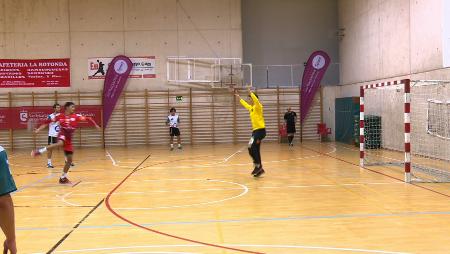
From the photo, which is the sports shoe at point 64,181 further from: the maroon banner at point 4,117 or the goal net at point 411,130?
the maroon banner at point 4,117

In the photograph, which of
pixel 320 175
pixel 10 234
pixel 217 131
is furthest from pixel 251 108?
pixel 217 131

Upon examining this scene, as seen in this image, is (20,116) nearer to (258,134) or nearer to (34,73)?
(34,73)


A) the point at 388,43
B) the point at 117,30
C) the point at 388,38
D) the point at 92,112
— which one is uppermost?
the point at 117,30

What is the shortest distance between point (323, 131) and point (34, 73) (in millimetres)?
16164

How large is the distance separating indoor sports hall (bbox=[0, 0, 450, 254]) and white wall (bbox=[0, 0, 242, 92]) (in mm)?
78

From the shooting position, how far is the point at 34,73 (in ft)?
84.9

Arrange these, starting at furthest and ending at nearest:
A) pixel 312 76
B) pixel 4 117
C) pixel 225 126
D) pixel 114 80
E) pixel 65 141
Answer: pixel 225 126
pixel 312 76
pixel 114 80
pixel 4 117
pixel 65 141

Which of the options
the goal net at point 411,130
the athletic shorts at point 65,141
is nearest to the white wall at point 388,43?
the goal net at point 411,130

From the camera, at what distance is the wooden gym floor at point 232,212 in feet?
20.5

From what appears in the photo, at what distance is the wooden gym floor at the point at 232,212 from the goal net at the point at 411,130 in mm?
1035

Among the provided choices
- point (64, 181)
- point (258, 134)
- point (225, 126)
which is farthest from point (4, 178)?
point (225, 126)

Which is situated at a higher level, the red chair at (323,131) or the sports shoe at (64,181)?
the red chair at (323,131)

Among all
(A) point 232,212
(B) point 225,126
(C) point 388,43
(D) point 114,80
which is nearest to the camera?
(A) point 232,212

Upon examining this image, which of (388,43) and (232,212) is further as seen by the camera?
(388,43)
